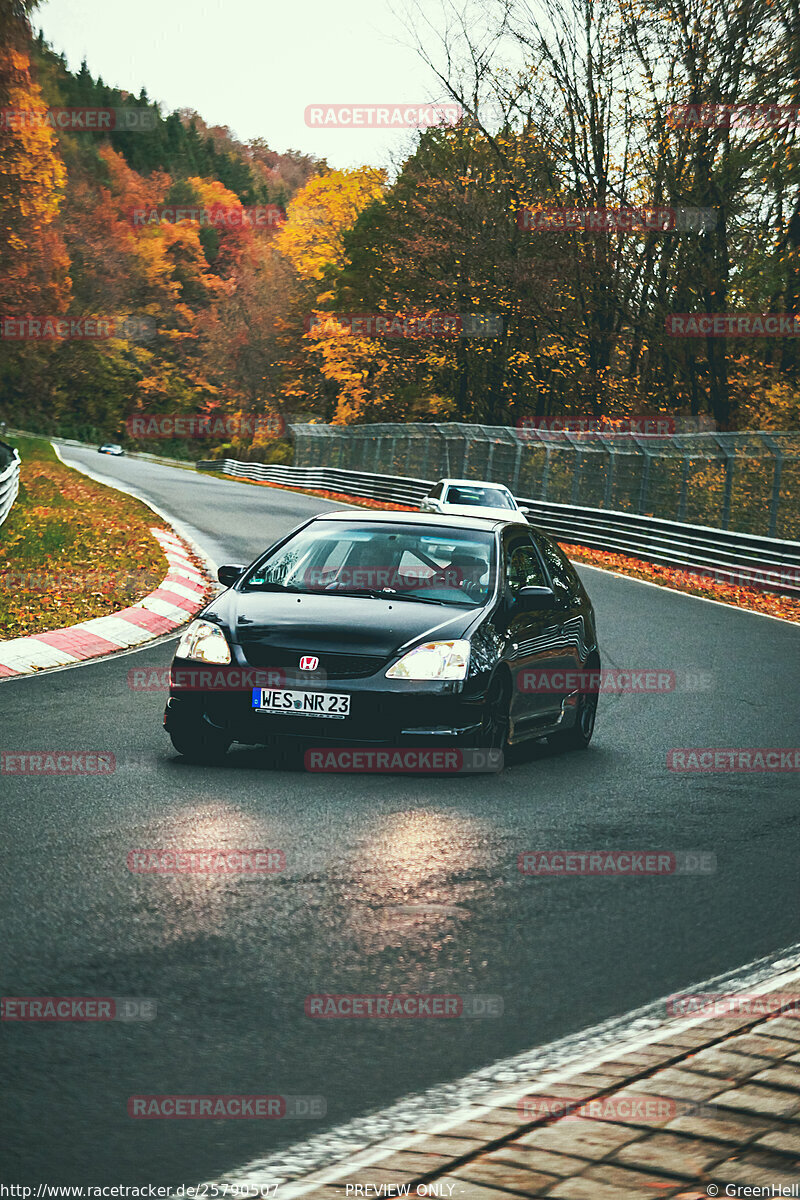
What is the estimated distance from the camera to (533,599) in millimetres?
9227

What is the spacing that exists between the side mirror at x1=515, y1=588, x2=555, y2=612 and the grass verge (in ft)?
21.3

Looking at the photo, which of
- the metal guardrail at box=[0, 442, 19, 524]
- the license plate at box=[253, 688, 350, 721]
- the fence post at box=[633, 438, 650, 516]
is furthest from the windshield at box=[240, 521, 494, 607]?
the fence post at box=[633, 438, 650, 516]

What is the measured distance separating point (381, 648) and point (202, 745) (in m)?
1.23

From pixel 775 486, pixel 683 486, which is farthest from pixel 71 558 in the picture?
pixel 683 486

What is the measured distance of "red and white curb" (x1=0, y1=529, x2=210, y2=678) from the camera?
12.8m

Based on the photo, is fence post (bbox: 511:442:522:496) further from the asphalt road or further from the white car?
the asphalt road

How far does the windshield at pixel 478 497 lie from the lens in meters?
29.1

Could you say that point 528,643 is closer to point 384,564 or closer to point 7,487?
point 384,564

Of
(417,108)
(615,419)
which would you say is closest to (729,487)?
(615,419)

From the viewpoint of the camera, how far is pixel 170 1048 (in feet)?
13.8

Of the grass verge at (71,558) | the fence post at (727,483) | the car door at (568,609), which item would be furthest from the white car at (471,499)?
the car door at (568,609)

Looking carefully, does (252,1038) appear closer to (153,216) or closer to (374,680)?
(374,680)

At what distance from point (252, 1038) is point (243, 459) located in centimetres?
9124

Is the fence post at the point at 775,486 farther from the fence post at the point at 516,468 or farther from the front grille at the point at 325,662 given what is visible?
the front grille at the point at 325,662
